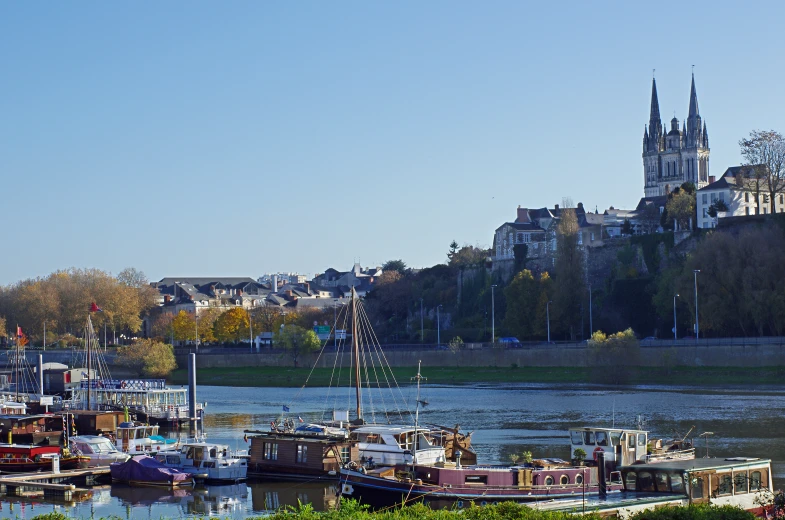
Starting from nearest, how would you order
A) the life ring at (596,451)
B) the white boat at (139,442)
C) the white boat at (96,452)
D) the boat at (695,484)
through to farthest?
1. the boat at (695,484)
2. the life ring at (596,451)
3. the white boat at (96,452)
4. the white boat at (139,442)

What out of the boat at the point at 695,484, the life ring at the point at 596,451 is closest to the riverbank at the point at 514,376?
the life ring at the point at 596,451

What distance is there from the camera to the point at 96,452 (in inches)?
1735

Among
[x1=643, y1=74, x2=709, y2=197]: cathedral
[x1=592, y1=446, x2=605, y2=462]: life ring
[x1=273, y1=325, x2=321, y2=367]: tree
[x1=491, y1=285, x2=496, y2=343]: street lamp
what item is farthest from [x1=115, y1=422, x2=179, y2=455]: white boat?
[x1=643, y1=74, x2=709, y2=197]: cathedral

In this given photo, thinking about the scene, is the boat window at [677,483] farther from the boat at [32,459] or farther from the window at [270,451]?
the boat at [32,459]

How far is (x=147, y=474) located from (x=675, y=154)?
500 ft

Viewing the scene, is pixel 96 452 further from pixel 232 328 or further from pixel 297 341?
pixel 232 328

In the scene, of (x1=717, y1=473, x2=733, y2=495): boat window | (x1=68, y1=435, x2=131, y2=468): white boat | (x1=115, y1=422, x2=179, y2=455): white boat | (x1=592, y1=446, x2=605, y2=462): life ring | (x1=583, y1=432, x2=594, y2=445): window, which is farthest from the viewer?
(x1=115, y1=422, x2=179, y2=455): white boat

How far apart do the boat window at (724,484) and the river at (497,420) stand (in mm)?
10956

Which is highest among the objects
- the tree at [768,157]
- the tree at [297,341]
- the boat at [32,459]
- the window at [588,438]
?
the tree at [768,157]

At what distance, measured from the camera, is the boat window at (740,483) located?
90.5ft

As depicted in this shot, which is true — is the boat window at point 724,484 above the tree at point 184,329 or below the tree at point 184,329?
below

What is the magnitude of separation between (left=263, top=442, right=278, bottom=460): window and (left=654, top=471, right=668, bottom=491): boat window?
684 inches

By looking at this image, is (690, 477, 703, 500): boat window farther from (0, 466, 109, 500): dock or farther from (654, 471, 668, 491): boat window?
(0, 466, 109, 500): dock

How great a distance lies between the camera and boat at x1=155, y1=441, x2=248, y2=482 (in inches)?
1592
